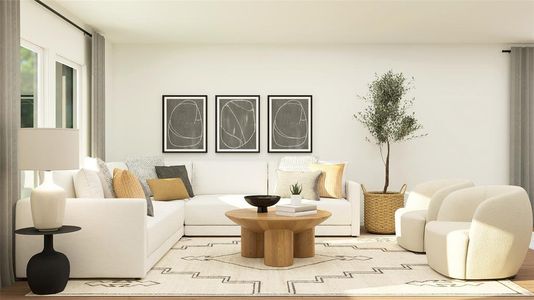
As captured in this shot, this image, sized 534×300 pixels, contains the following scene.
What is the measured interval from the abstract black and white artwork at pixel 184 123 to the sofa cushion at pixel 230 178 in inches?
Result: 21.5

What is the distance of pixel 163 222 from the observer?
5.49 metres

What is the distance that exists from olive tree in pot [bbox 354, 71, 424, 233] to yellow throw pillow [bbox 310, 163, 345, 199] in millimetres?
538

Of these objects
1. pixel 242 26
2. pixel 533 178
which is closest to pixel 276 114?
pixel 242 26

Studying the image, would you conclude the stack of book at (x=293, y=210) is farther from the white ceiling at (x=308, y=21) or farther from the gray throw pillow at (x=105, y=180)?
the white ceiling at (x=308, y=21)

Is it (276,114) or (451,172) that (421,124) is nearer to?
(451,172)

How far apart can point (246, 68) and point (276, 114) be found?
0.78m

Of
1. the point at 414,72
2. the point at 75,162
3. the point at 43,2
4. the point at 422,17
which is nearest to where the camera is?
the point at 75,162

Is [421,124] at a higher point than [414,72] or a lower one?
lower

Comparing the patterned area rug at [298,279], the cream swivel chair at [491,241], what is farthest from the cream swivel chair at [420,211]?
the cream swivel chair at [491,241]

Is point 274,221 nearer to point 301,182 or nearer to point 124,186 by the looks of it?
point 124,186

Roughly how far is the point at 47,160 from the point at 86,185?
2.75 feet

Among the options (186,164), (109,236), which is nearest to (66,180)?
(109,236)

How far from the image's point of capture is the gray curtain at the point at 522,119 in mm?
8188

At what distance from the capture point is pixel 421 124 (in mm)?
8289
